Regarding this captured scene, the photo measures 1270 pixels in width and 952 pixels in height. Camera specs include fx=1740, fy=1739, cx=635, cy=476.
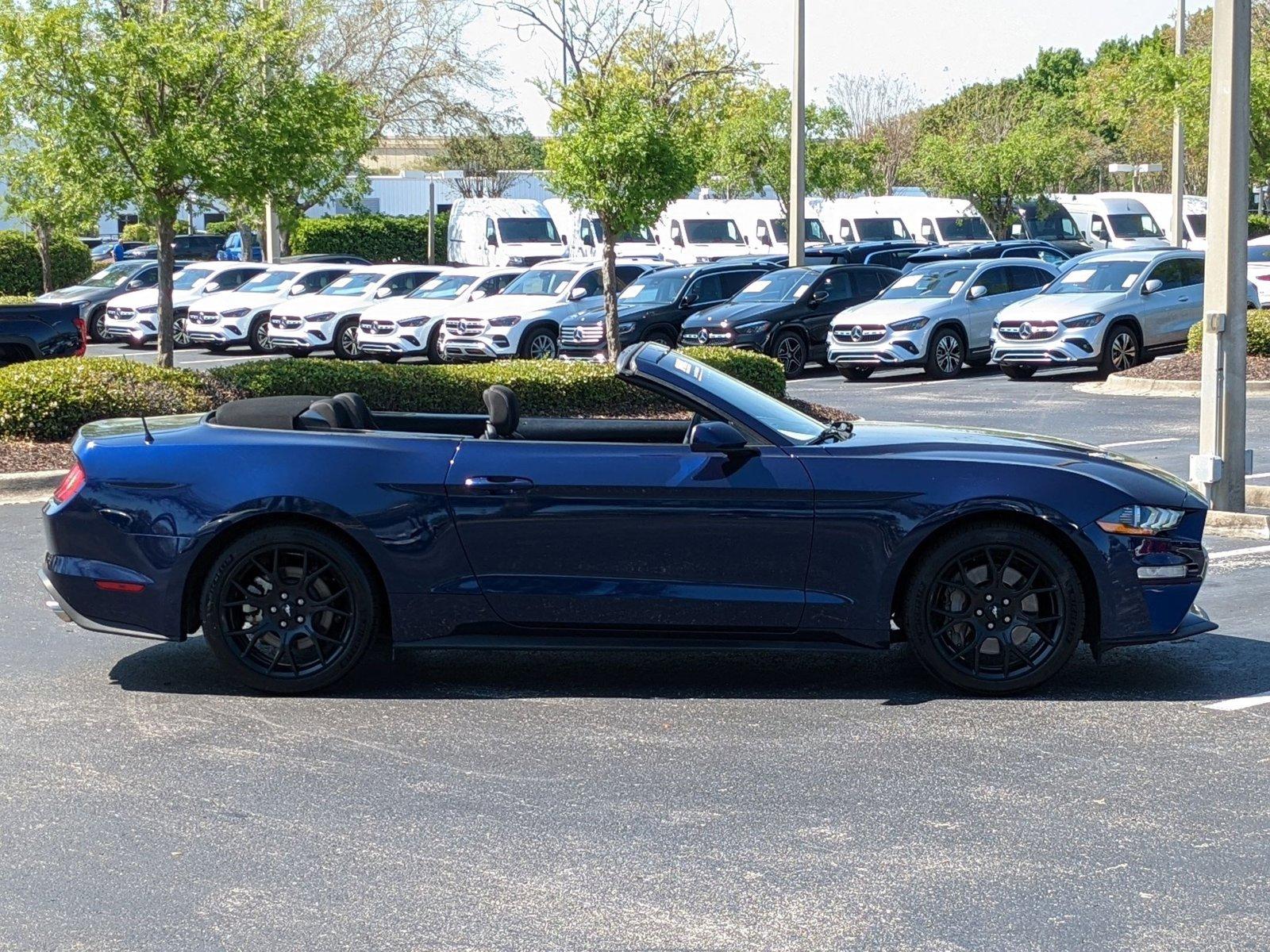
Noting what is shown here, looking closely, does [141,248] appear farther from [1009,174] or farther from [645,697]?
[645,697]

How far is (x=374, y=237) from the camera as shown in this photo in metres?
50.0

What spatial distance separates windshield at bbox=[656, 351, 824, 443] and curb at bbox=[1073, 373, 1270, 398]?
1329 centimetres

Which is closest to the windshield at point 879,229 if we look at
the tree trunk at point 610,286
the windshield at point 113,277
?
the windshield at point 113,277

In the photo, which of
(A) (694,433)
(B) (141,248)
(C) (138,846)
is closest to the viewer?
(C) (138,846)

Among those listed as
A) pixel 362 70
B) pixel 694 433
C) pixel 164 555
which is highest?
pixel 362 70

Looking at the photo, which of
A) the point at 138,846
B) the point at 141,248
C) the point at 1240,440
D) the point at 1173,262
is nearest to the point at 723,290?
the point at 1173,262

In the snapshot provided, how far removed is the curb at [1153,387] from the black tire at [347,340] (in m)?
12.6

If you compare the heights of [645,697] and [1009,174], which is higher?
[1009,174]

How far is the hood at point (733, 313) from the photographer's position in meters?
24.2

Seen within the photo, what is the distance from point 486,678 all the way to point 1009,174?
121 feet

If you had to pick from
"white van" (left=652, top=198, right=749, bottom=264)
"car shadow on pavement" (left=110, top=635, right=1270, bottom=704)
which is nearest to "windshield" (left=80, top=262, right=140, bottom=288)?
"white van" (left=652, top=198, right=749, bottom=264)

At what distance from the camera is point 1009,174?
42.0m

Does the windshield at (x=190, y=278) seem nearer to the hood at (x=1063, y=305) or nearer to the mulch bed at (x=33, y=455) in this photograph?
the hood at (x=1063, y=305)

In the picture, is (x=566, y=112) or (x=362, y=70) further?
(x=362, y=70)
